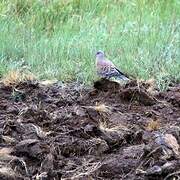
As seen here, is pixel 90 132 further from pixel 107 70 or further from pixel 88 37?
pixel 88 37

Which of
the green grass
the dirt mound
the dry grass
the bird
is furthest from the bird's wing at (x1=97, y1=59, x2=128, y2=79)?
the dry grass

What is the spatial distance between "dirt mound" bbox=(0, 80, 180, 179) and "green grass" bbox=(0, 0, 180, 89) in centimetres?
54

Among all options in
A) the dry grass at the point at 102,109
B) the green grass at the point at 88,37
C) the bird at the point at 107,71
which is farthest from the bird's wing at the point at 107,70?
the dry grass at the point at 102,109

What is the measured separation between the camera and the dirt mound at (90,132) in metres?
2.98

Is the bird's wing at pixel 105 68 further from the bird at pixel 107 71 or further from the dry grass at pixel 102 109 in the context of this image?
the dry grass at pixel 102 109

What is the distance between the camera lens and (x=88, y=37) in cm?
645

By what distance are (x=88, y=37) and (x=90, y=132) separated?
121 inches

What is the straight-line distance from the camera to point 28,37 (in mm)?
6445

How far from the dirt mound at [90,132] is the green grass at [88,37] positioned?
0.54 meters

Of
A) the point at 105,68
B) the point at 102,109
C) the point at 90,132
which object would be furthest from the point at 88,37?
the point at 90,132

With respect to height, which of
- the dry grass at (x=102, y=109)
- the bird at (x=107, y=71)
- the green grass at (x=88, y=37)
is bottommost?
the green grass at (x=88, y=37)

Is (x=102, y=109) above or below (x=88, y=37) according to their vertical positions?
above

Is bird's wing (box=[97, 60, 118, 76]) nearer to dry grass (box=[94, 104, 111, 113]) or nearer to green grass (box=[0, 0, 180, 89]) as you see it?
green grass (box=[0, 0, 180, 89])

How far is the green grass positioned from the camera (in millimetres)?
5207
